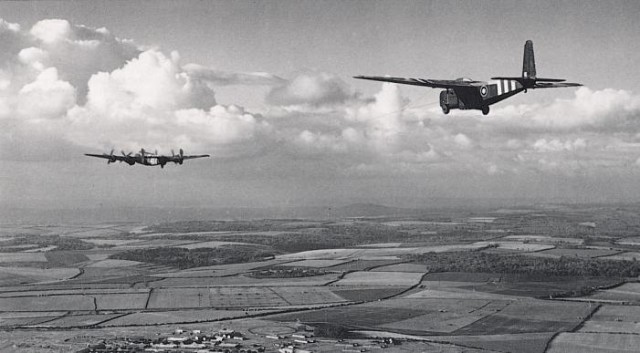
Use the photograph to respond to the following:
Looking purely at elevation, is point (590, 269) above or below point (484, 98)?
below

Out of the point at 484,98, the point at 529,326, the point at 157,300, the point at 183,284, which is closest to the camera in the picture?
the point at 484,98

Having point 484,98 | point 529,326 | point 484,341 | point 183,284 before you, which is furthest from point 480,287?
point 484,98

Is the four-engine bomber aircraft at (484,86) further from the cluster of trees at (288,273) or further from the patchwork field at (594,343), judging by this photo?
the cluster of trees at (288,273)

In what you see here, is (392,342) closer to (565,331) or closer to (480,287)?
(565,331)

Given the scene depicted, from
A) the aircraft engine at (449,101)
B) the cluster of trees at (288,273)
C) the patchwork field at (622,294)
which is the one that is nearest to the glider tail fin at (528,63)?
the aircraft engine at (449,101)

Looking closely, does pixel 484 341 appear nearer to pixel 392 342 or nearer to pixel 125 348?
pixel 392 342

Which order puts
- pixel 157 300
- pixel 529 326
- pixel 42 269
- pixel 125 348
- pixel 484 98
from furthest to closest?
pixel 42 269 → pixel 157 300 → pixel 529 326 → pixel 125 348 → pixel 484 98

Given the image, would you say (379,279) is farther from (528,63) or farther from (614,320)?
(528,63)

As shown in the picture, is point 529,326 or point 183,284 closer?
point 529,326
